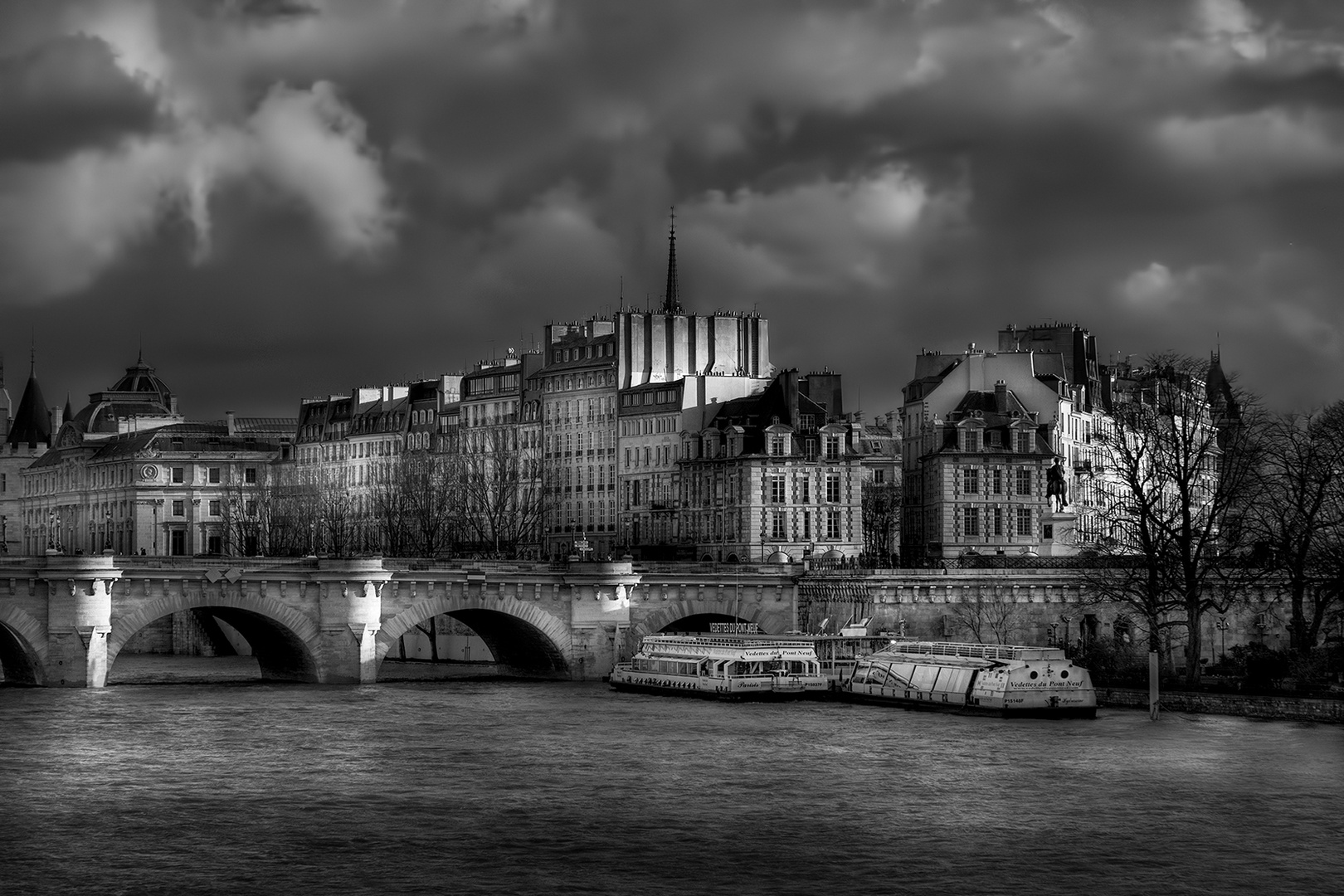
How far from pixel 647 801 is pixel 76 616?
3316 cm

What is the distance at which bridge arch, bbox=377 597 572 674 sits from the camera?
9525 centimetres

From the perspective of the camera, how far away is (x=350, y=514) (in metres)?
159

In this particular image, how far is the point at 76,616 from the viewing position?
88000 millimetres

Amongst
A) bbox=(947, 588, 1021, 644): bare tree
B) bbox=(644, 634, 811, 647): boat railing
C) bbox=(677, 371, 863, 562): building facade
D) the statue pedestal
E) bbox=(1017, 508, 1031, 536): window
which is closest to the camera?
bbox=(644, 634, 811, 647): boat railing

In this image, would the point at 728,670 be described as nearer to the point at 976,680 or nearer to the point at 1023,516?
the point at 976,680

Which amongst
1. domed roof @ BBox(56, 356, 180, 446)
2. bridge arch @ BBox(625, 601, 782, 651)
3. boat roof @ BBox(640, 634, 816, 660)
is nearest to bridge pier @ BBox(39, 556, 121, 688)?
boat roof @ BBox(640, 634, 816, 660)

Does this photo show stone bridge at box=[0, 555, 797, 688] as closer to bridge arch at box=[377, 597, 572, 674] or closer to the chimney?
bridge arch at box=[377, 597, 572, 674]

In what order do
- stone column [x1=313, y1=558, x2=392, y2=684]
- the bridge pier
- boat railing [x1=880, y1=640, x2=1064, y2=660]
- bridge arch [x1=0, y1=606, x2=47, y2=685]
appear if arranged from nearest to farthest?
boat railing [x1=880, y1=640, x2=1064, y2=660] < bridge arch [x1=0, y1=606, x2=47, y2=685] < the bridge pier < stone column [x1=313, y1=558, x2=392, y2=684]

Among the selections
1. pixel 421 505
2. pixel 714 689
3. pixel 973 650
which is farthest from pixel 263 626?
pixel 421 505

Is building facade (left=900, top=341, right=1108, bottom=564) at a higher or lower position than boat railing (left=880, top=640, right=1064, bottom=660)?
higher

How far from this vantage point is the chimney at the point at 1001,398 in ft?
430

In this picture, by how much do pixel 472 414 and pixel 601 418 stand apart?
14794 mm

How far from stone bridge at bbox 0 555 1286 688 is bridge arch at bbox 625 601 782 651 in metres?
0.07

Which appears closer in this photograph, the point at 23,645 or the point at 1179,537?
the point at 23,645
